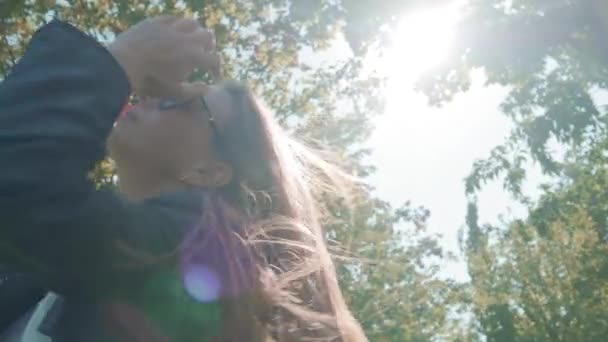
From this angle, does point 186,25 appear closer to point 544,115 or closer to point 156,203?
point 156,203

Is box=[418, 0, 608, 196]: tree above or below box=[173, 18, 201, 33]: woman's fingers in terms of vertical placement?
above

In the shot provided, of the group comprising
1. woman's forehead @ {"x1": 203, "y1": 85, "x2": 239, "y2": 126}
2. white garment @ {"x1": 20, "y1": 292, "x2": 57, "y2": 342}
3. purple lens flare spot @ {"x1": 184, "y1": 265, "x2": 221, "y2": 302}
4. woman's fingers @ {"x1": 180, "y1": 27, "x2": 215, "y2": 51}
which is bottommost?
white garment @ {"x1": 20, "y1": 292, "x2": 57, "y2": 342}

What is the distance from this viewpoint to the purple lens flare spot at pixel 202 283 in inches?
64.7

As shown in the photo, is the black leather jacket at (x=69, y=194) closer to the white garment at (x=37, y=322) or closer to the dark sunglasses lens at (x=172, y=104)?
the white garment at (x=37, y=322)

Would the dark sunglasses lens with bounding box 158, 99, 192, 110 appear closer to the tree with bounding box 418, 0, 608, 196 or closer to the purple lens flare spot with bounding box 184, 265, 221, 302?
the purple lens flare spot with bounding box 184, 265, 221, 302

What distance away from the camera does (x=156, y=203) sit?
1.67 metres

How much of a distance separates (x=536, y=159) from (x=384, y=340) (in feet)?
25.3

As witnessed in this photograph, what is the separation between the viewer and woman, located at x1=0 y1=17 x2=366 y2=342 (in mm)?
1413

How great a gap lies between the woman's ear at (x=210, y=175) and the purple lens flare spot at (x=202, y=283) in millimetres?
379

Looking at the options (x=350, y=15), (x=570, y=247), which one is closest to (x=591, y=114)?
(x=350, y=15)

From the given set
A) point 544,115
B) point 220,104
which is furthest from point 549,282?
point 220,104

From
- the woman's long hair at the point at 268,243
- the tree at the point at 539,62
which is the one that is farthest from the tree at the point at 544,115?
the woman's long hair at the point at 268,243

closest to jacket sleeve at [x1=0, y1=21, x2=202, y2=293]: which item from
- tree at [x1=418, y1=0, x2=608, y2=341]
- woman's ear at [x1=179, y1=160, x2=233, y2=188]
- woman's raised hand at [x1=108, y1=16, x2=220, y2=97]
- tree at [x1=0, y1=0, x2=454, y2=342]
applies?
woman's raised hand at [x1=108, y1=16, x2=220, y2=97]

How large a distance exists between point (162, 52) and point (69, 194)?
477 millimetres
